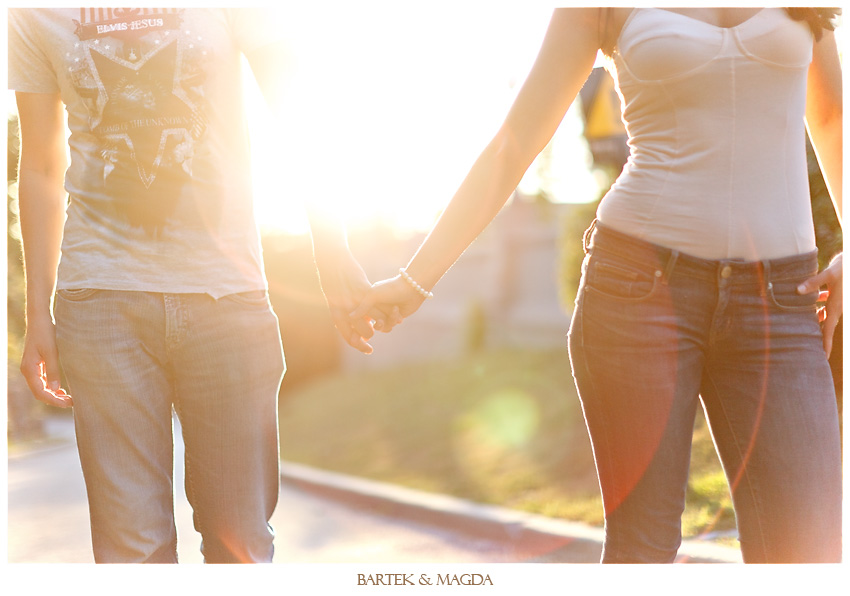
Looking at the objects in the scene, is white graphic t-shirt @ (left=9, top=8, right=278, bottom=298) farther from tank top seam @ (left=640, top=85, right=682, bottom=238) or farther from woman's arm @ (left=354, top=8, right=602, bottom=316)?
tank top seam @ (left=640, top=85, right=682, bottom=238)

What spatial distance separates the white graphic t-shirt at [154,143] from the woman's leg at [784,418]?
118 centimetres

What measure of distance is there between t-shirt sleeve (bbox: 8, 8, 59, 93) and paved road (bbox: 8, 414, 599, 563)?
2220 mm

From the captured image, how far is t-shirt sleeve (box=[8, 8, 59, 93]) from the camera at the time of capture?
2.17 meters

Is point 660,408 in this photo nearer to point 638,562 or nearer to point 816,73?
point 638,562

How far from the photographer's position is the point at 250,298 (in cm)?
219

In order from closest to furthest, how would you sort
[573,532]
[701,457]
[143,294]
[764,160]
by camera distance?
[764,160]
[143,294]
[573,532]
[701,457]

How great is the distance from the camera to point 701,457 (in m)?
5.71

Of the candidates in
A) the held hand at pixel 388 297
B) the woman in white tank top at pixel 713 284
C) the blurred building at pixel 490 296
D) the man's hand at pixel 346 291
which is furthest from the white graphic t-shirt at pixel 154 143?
the blurred building at pixel 490 296

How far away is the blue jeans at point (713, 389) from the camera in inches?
77.5

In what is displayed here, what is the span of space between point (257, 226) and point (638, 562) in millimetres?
1237

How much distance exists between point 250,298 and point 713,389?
112 centimetres

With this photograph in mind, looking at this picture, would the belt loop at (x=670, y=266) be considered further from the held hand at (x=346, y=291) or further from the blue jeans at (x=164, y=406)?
the blue jeans at (x=164, y=406)

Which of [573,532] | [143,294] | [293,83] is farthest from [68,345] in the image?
[573,532]

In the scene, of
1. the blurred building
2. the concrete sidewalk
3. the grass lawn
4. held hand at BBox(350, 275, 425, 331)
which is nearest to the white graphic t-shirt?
held hand at BBox(350, 275, 425, 331)
